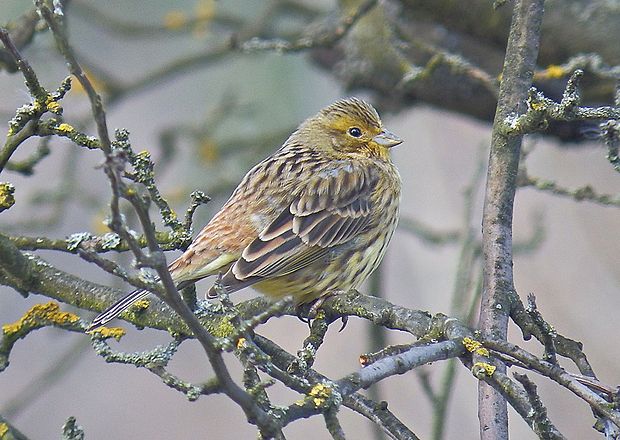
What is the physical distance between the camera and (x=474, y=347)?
2.36 metres

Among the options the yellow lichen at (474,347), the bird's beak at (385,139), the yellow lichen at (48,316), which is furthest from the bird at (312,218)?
the yellow lichen at (474,347)

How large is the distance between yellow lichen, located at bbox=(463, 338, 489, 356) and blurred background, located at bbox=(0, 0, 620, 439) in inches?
69.3

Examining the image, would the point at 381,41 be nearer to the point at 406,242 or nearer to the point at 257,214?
the point at 257,214

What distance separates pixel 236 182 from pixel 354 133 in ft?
3.42

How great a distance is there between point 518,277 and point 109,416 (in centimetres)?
325

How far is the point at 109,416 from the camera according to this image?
7.68m

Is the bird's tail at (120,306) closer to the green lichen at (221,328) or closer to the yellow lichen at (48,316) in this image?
the yellow lichen at (48,316)

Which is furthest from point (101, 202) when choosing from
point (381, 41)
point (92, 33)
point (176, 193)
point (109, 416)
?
point (92, 33)

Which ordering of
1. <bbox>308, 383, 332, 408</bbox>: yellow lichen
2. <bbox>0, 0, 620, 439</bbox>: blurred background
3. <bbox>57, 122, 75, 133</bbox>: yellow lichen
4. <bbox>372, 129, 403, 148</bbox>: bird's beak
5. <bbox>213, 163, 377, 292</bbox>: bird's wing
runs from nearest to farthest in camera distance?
<bbox>308, 383, 332, 408</bbox>: yellow lichen
<bbox>57, 122, 75, 133</bbox>: yellow lichen
<bbox>213, 163, 377, 292</bbox>: bird's wing
<bbox>372, 129, 403, 148</bbox>: bird's beak
<bbox>0, 0, 620, 439</bbox>: blurred background

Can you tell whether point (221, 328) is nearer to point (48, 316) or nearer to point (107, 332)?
point (107, 332)

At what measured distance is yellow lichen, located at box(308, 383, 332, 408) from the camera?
197cm

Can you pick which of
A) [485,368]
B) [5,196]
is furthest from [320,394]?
[5,196]

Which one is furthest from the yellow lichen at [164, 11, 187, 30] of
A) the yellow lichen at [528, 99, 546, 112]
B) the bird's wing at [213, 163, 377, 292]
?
the yellow lichen at [528, 99, 546, 112]

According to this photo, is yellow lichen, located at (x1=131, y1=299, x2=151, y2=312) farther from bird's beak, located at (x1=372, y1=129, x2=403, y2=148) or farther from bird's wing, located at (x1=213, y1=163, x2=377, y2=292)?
bird's beak, located at (x1=372, y1=129, x2=403, y2=148)
